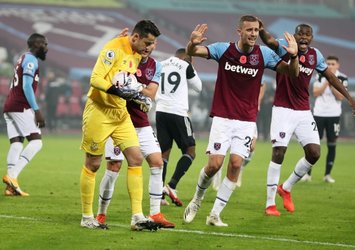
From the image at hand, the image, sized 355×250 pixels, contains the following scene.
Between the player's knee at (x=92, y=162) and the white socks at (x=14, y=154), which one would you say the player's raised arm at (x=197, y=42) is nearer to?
the player's knee at (x=92, y=162)

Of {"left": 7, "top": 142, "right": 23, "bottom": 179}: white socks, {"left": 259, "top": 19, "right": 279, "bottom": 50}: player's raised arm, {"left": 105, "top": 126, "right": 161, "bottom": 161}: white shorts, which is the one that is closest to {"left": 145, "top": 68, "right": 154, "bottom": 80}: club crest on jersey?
{"left": 105, "top": 126, "right": 161, "bottom": 161}: white shorts

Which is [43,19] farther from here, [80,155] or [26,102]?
[26,102]

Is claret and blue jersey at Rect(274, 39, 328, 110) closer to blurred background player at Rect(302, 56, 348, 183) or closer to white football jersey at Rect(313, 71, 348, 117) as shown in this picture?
blurred background player at Rect(302, 56, 348, 183)

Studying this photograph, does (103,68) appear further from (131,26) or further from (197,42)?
(131,26)

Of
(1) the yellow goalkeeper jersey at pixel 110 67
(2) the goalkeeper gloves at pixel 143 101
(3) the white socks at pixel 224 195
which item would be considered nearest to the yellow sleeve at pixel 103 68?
(1) the yellow goalkeeper jersey at pixel 110 67

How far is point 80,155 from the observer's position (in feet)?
80.4

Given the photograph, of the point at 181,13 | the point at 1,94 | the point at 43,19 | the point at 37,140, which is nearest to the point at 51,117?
the point at 1,94

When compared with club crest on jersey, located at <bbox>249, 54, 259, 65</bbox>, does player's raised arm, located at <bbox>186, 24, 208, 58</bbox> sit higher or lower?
higher

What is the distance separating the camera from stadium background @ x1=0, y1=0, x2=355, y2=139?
1474 inches

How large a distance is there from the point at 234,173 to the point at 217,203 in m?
0.42

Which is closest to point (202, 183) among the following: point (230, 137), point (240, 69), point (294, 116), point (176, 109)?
point (230, 137)

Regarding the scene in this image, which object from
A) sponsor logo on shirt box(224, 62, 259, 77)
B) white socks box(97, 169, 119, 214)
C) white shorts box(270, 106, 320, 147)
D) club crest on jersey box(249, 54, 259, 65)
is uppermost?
club crest on jersey box(249, 54, 259, 65)

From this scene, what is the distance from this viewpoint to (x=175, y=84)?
14883mm

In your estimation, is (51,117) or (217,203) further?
(51,117)
